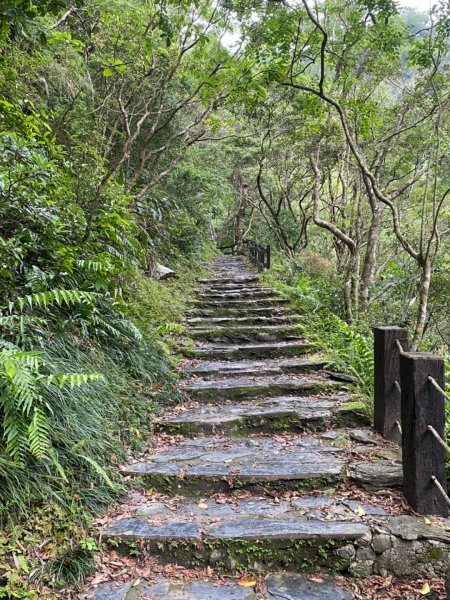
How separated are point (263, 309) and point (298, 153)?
772 cm

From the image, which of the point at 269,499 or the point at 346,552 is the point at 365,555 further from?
the point at 269,499

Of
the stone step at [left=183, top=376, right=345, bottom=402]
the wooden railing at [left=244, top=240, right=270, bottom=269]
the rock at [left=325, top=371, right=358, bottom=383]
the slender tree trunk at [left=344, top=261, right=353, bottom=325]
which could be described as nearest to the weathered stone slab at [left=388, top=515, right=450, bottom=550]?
the stone step at [left=183, top=376, right=345, bottom=402]

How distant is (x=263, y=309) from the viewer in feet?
23.7

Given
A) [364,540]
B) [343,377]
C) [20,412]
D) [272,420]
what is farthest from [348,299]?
[20,412]

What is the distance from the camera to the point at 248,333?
6.25 metres

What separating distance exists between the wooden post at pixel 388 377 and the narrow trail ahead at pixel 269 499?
0.15 metres

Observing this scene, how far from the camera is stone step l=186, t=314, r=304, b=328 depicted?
21.9ft

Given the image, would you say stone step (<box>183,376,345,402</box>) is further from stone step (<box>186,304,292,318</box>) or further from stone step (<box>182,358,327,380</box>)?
stone step (<box>186,304,292,318</box>)

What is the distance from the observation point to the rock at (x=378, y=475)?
291cm

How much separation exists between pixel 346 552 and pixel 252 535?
583 mm

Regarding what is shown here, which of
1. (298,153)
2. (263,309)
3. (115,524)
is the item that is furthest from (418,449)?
(298,153)

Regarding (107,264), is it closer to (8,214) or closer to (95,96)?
(8,214)

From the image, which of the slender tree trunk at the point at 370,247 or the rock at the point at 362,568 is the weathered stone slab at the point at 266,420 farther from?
the slender tree trunk at the point at 370,247

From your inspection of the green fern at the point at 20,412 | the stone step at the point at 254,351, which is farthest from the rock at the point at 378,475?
the stone step at the point at 254,351
